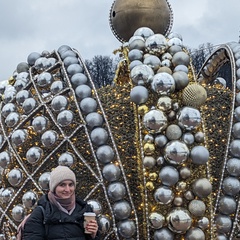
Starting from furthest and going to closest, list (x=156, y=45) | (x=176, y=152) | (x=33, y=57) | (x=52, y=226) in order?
(x=33, y=57) → (x=156, y=45) → (x=176, y=152) → (x=52, y=226)

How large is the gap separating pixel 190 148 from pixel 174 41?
105 centimetres

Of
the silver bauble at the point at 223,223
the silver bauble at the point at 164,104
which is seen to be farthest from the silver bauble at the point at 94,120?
the silver bauble at the point at 223,223

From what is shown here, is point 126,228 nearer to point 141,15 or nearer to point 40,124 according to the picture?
point 40,124

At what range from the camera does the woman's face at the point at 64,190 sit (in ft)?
11.8

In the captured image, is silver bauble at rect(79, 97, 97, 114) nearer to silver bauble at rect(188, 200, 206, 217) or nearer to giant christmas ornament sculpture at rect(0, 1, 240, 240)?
giant christmas ornament sculpture at rect(0, 1, 240, 240)

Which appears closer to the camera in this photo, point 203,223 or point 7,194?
point 203,223

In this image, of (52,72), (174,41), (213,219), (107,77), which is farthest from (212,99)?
(107,77)

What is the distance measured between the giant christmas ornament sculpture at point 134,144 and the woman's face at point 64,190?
2.57 ft

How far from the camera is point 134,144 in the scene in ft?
15.8

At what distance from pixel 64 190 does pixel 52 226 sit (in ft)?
0.88

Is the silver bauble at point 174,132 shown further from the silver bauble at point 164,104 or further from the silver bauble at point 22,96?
the silver bauble at point 22,96

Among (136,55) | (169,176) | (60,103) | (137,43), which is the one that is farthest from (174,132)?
(60,103)

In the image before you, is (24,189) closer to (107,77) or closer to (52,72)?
(52,72)

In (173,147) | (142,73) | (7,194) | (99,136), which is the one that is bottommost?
(7,194)
